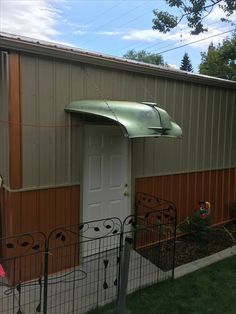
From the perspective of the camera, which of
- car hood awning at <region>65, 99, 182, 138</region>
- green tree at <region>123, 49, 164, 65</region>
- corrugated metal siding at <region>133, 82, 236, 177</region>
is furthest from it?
green tree at <region>123, 49, 164, 65</region>

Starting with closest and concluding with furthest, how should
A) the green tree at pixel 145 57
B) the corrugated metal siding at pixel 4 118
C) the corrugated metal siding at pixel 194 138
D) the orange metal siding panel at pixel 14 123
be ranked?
the orange metal siding panel at pixel 14 123 → the corrugated metal siding at pixel 4 118 → the corrugated metal siding at pixel 194 138 → the green tree at pixel 145 57

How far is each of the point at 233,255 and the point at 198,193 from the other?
1636mm

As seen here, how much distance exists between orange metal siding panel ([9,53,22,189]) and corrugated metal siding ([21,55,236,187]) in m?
0.09

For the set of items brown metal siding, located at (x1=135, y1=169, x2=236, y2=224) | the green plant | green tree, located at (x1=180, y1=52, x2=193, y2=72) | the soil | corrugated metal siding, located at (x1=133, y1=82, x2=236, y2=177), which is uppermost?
green tree, located at (x1=180, y1=52, x2=193, y2=72)

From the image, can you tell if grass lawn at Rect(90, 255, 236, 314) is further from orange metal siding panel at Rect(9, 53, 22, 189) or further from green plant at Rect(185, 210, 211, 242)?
orange metal siding panel at Rect(9, 53, 22, 189)

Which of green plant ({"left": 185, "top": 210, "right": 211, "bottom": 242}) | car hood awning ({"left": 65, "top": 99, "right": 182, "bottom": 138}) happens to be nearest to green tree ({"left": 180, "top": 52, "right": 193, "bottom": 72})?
green plant ({"left": 185, "top": 210, "right": 211, "bottom": 242})

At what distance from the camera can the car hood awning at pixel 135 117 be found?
430 cm

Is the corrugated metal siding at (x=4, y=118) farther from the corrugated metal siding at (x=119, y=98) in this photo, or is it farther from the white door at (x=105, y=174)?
the white door at (x=105, y=174)

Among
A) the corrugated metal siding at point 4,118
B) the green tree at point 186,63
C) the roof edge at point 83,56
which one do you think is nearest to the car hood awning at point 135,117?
the roof edge at point 83,56

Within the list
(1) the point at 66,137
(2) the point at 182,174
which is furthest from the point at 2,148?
(2) the point at 182,174

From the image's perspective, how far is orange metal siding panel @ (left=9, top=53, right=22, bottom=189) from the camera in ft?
14.8

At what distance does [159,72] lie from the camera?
20.2 ft

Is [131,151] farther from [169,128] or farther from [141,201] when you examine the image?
[169,128]

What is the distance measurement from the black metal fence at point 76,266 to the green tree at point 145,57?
30554 mm
